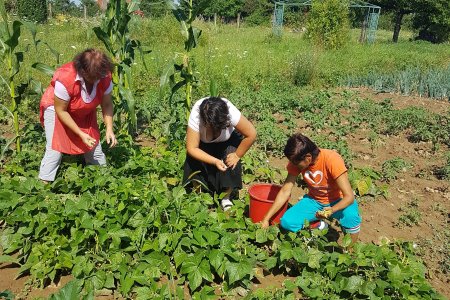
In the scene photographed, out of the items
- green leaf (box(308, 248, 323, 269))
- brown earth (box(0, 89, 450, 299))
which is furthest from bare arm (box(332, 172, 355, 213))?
brown earth (box(0, 89, 450, 299))

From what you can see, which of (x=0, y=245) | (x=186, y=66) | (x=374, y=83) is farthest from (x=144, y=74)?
(x=0, y=245)

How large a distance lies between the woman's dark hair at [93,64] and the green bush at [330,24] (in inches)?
467

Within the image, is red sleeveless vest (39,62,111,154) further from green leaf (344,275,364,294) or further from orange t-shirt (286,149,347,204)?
green leaf (344,275,364,294)

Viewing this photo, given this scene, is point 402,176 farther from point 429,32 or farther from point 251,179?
point 429,32

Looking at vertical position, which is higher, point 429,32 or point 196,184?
point 196,184

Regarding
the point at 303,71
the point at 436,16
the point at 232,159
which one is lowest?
the point at 436,16

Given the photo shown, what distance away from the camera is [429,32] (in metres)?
28.5

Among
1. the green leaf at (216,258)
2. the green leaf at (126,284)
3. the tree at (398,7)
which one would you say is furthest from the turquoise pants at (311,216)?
the tree at (398,7)

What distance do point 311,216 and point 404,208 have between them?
1.35m

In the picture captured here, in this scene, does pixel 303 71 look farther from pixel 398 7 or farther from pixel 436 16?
pixel 436 16

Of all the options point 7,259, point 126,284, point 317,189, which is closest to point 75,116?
point 7,259

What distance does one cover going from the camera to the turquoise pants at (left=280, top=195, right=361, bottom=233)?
3.02m

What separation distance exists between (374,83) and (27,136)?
6.37 meters

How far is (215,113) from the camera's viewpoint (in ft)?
9.55
